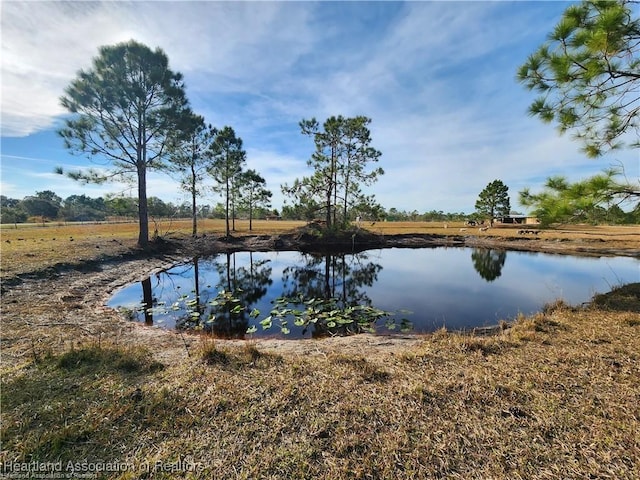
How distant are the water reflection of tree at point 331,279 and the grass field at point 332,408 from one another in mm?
3489

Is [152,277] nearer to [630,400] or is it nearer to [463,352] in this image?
[463,352]

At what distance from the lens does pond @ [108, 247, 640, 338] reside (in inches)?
307

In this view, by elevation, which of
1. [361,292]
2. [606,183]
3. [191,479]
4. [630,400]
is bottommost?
[361,292]

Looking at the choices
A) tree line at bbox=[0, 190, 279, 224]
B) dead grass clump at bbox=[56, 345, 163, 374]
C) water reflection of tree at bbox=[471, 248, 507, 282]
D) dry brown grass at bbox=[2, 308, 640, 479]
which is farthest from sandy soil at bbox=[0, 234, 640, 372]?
tree line at bbox=[0, 190, 279, 224]

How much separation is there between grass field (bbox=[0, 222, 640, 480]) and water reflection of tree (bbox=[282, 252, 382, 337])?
137 inches

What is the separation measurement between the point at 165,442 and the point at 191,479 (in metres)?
0.52

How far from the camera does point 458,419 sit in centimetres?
279

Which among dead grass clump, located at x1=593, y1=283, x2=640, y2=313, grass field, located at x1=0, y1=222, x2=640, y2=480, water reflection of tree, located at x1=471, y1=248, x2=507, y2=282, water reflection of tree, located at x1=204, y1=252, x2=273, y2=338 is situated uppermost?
dead grass clump, located at x1=593, y1=283, x2=640, y2=313

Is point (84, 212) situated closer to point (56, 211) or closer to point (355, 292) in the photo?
point (56, 211)

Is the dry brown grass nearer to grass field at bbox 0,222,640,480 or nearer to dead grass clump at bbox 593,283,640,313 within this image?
grass field at bbox 0,222,640,480

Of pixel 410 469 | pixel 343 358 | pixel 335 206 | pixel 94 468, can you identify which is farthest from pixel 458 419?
pixel 335 206

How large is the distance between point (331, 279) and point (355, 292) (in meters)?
2.80

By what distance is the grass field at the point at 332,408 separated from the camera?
7.53ft

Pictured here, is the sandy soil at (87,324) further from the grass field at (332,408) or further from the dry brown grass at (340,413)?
the dry brown grass at (340,413)
